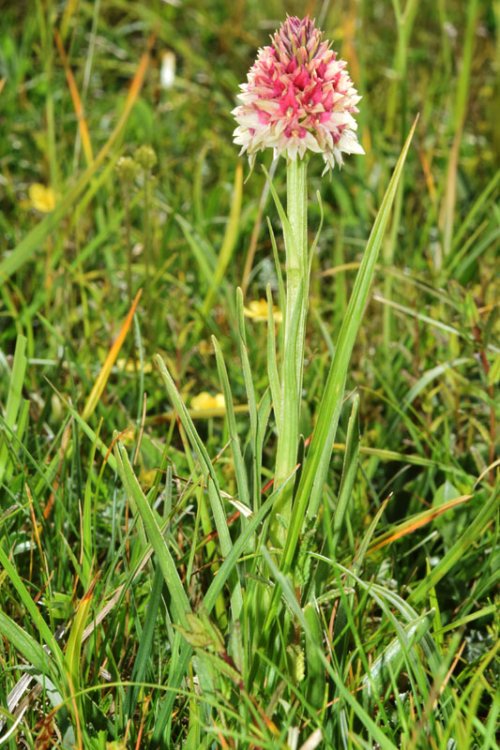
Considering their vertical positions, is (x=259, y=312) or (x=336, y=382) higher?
(x=336, y=382)

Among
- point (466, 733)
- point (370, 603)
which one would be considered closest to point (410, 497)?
point (370, 603)

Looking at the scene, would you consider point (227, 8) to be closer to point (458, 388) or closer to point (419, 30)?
point (419, 30)

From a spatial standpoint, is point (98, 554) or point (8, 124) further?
point (8, 124)

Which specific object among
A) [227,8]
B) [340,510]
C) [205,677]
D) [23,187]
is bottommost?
[205,677]

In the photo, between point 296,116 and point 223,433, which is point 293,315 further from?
point 223,433

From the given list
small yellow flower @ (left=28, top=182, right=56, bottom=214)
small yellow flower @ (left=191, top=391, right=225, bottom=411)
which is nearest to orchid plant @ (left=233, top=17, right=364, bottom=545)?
small yellow flower @ (left=191, top=391, right=225, bottom=411)

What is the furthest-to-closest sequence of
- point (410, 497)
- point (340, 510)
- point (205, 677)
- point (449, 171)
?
point (449, 171) → point (410, 497) → point (340, 510) → point (205, 677)

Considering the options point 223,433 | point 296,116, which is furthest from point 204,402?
point 296,116
